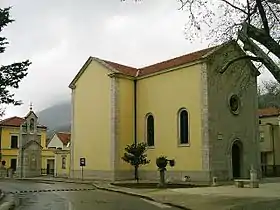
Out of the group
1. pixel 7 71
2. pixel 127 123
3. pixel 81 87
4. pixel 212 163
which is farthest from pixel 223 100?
pixel 7 71

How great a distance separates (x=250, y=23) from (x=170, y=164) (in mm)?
19008

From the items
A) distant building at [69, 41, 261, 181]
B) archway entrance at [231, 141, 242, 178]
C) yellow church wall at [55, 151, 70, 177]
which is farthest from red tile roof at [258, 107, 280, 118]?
yellow church wall at [55, 151, 70, 177]

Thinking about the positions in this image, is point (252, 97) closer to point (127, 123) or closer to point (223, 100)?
point (223, 100)

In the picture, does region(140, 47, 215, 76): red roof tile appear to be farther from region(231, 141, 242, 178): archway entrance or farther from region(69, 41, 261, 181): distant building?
region(231, 141, 242, 178): archway entrance

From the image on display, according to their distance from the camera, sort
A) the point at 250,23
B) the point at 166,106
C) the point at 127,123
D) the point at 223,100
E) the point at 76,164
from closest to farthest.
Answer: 1. the point at 250,23
2. the point at 223,100
3. the point at 166,106
4. the point at 127,123
5. the point at 76,164

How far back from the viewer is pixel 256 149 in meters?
37.6

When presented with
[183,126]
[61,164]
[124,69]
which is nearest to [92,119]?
[124,69]

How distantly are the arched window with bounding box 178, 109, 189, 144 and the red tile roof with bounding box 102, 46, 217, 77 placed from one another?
168 inches

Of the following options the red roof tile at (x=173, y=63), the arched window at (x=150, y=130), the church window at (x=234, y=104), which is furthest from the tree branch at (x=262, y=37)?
the arched window at (x=150, y=130)

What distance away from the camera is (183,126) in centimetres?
3556

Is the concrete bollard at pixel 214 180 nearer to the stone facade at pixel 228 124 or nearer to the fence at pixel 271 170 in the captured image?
the stone facade at pixel 228 124

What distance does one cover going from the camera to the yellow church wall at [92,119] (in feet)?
131

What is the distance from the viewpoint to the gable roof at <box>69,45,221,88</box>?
36719mm

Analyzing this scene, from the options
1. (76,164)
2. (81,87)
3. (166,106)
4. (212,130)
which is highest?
(81,87)
